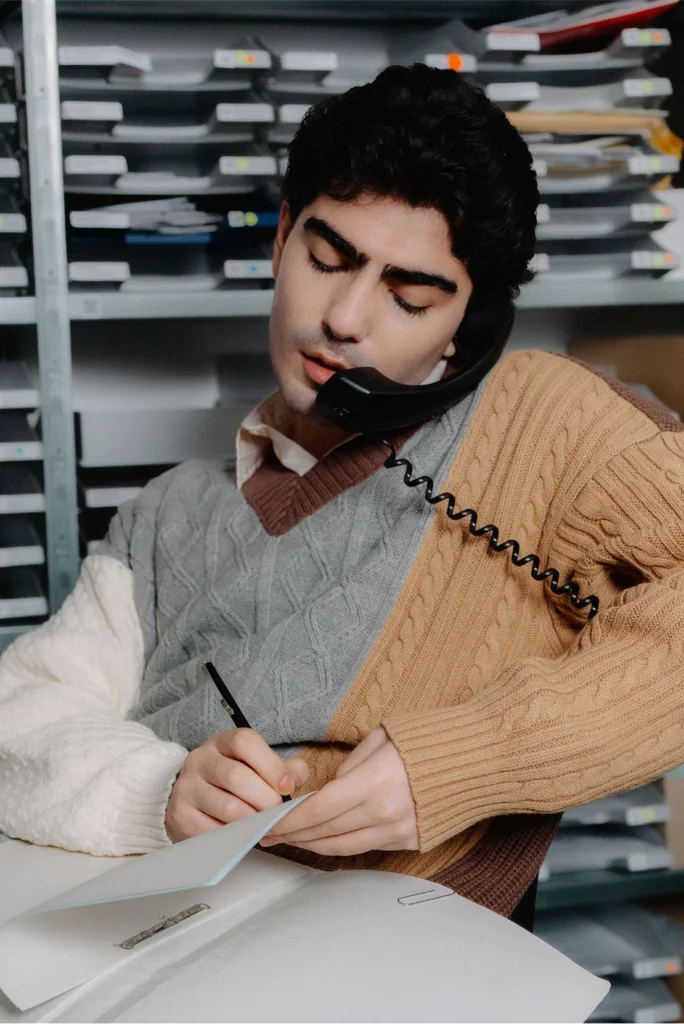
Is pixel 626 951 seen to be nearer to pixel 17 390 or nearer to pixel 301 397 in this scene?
pixel 301 397

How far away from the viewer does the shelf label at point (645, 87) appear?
1564 mm

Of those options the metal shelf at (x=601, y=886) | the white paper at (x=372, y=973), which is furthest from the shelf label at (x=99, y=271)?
the metal shelf at (x=601, y=886)

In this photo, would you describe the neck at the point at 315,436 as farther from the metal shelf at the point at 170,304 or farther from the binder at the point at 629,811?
the binder at the point at 629,811

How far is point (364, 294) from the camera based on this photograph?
1049mm

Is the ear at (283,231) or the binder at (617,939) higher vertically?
the ear at (283,231)

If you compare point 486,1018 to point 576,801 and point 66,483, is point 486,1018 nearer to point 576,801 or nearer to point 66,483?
point 576,801

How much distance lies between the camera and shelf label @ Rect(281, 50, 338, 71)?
57.6 inches

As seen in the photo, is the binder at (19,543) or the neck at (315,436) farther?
the binder at (19,543)

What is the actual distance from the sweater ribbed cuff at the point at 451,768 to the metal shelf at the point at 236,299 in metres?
0.82

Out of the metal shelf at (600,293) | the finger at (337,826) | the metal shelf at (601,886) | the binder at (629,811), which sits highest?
the metal shelf at (600,293)

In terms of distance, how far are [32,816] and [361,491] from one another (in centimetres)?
43

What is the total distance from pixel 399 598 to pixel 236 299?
2.11 ft

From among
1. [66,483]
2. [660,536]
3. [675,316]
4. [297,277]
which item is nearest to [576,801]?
[660,536]

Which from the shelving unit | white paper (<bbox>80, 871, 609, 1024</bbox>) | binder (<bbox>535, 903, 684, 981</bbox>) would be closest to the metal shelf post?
the shelving unit
